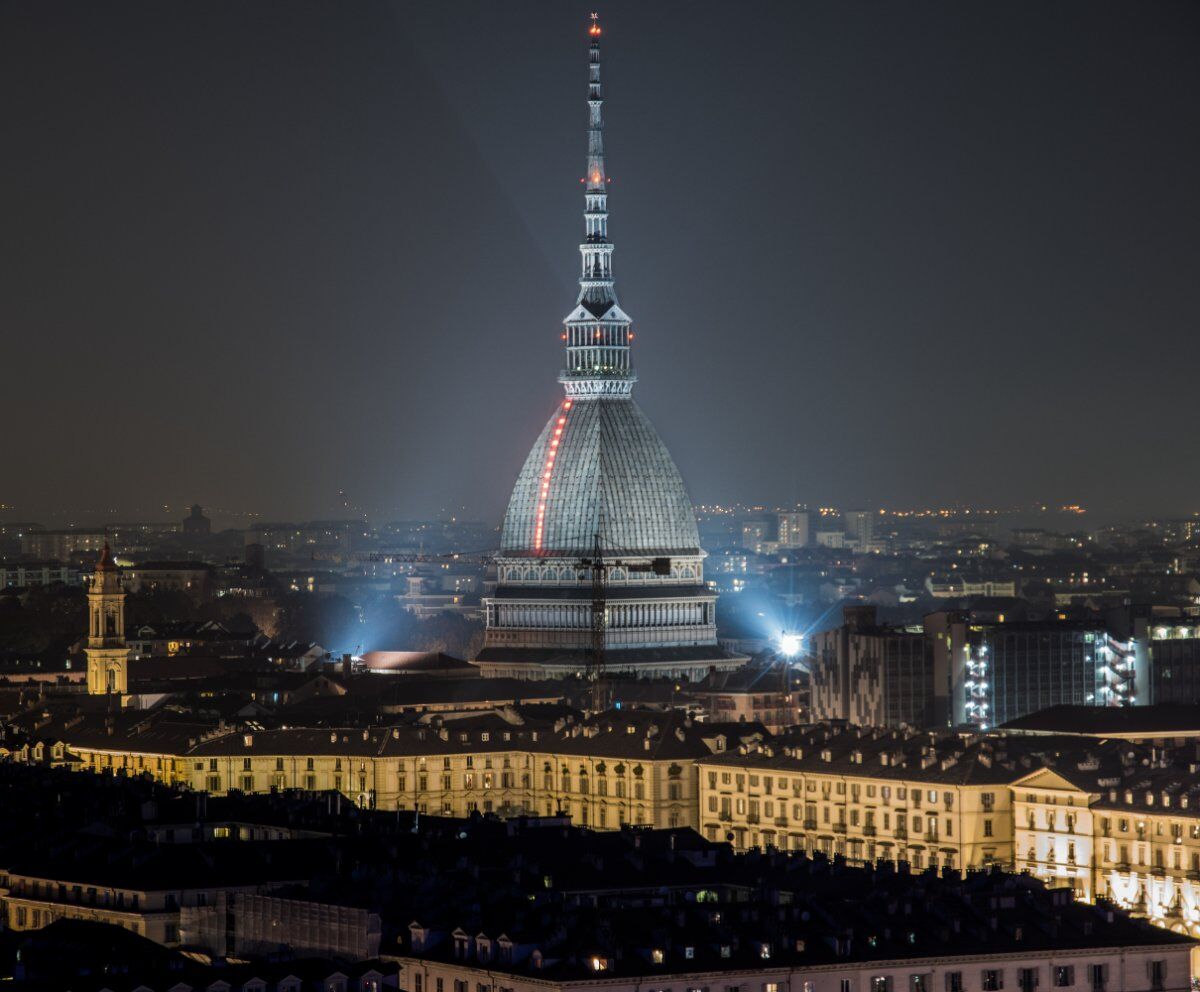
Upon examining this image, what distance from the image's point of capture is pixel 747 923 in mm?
74250

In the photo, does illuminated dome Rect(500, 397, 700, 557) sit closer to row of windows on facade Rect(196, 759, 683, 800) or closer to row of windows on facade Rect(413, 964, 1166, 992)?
row of windows on facade Rect(196, 759, 683, 800)

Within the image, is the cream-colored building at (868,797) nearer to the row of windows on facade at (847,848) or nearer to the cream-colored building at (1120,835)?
the row of windows on facade at (847,848)

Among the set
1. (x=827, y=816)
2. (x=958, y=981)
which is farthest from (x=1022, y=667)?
(x=958, y=981)

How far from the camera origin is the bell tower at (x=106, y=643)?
154375 mm

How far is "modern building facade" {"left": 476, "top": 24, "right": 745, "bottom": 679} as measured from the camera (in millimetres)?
175500

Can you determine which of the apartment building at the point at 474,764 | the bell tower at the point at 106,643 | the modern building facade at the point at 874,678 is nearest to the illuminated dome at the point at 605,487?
the bell tower at the point at 106,643

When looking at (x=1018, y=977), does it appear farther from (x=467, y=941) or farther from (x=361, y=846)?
(x=361, y=846)

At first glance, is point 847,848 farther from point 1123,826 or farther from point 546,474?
point 546,474

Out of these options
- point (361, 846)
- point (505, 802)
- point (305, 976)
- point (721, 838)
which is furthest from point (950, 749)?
point (305, 976)

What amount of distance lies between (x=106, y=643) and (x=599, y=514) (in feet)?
91.3

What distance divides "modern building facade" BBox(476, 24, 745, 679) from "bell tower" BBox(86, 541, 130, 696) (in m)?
21.3

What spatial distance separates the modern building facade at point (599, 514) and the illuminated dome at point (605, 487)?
0.04m

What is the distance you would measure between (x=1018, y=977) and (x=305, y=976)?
39.6ft

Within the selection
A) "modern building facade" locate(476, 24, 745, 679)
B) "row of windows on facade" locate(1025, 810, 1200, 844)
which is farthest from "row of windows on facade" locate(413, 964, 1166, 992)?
"modern building facade" locate(476, 24, 745, 679)
